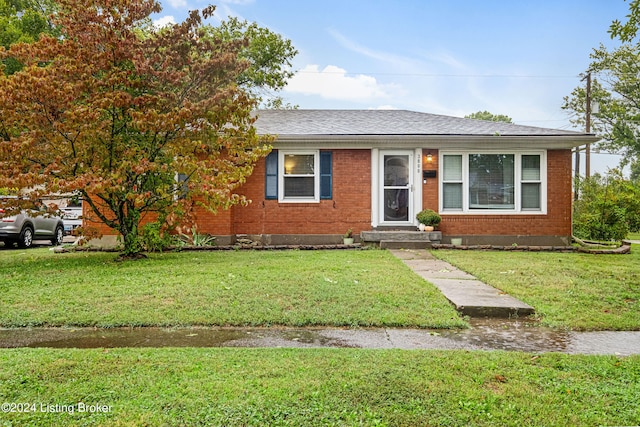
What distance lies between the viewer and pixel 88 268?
8.18 metres

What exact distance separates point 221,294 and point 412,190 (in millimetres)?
7779

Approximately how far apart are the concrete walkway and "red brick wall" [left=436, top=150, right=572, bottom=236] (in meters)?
3.38

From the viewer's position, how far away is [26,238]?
14.2 metres

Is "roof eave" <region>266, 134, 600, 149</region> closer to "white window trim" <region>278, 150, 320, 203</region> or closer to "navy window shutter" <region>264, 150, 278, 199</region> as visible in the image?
"white window trim" <region>278, 150, 320, 203</region>

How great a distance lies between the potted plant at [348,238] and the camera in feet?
39.6

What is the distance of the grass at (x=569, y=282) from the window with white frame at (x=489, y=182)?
199 cm

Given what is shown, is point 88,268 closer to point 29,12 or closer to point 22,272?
point 22,272

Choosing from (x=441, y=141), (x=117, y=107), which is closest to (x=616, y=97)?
(x=441, y=141)

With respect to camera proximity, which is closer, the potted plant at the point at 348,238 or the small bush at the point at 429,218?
the small bush at the point at 429,218

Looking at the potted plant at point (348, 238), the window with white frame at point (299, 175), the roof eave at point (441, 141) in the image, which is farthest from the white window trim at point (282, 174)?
the potted plant at point (348, 238)

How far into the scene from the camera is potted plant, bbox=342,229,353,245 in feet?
39.6

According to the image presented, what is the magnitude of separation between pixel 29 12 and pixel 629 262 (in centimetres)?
3052

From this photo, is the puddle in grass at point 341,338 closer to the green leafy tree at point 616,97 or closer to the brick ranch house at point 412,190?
the brick ranch house at point 412,190

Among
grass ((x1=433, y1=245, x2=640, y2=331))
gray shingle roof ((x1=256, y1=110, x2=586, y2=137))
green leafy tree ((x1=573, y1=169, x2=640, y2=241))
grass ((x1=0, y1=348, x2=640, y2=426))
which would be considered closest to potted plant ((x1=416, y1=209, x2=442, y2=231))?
grass ((x1=433, y1=245, x2=640, y2=331))
